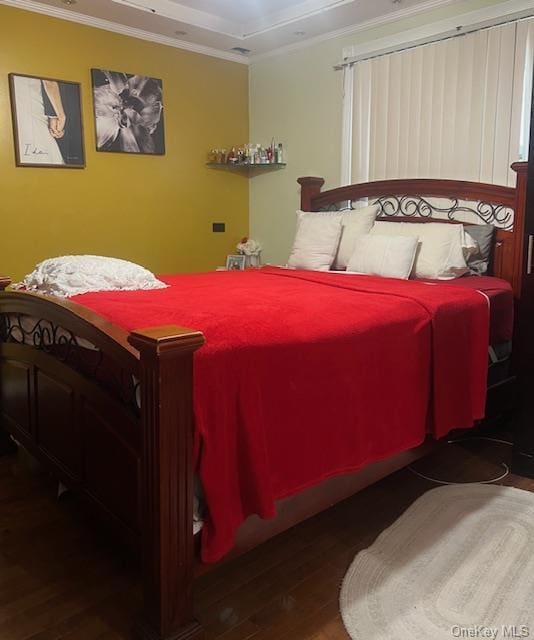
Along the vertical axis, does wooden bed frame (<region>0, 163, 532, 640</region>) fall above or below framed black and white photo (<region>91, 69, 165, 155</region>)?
below

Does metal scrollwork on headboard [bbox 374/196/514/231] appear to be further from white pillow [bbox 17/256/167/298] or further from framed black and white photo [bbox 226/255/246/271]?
white pillow [bbox 17/256/167/298]

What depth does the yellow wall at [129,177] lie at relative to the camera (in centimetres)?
351

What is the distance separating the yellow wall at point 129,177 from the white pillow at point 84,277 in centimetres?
127

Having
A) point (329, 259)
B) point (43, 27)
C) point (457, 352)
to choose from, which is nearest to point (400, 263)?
point (329, 259)

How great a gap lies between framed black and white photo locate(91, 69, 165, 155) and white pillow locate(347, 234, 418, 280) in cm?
187

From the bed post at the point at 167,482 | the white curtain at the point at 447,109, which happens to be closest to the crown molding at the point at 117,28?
the white curtain at the point at 447,109

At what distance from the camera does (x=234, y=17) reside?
3947mm

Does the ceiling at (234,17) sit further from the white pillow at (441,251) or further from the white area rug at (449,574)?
the white area rug at (449,574)

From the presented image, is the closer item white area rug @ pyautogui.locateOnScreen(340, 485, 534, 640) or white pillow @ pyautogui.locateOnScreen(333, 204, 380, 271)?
white area rug @ pyautogui.locateOnScreen(340, 485, 534, 640)

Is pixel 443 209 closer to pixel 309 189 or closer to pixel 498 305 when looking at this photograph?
pixel 498 305

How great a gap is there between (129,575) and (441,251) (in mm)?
2232

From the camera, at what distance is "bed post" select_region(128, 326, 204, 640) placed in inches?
51.9

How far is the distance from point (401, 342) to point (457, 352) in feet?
1.28

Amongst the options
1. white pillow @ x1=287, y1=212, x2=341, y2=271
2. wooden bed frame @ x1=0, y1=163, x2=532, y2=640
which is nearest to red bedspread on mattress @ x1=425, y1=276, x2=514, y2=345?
wooden bed frame @ x1=0, y1=163, x2=532, y2=640
